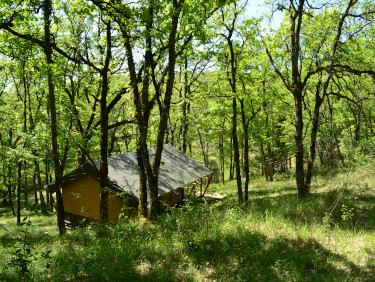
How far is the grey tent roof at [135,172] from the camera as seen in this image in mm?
13750

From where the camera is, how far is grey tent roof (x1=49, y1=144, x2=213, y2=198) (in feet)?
45.1

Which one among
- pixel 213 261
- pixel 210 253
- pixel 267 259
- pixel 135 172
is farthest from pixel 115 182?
pixel 267 259

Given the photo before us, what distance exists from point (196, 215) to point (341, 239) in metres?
3.23

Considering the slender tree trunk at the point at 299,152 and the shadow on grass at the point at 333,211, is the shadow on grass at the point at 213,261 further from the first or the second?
the slender tree trunk at the point at 299,152

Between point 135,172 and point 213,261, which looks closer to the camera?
point 213,261

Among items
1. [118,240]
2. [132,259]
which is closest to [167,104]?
[118,240]

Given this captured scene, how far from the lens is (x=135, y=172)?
603 inches

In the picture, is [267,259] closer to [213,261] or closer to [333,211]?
[213,261]

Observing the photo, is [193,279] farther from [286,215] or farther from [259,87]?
[259,87]

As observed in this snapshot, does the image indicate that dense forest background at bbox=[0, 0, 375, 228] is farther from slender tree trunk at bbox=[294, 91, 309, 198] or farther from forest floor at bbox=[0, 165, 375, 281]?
forest floor at bbox=[0, 165, 375, 281]

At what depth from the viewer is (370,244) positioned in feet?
16.1

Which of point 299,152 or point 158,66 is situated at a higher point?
point 158,66

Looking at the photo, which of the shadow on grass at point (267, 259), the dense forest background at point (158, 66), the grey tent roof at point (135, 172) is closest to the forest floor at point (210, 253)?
the shadow on grass at point (267, 259)

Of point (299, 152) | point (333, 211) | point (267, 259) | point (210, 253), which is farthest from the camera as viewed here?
point (299, 152)
